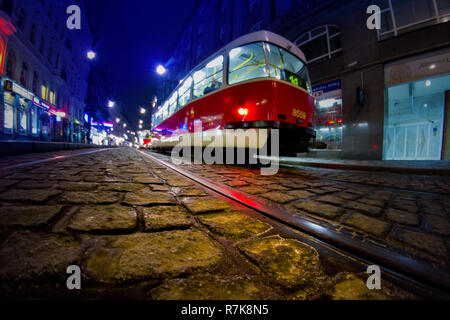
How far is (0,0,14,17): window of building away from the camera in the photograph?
33.3 ft

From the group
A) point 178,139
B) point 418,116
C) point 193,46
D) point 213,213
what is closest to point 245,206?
point 213,213

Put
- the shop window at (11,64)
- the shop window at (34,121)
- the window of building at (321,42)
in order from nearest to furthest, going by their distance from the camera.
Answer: the window of building at (321,42), the shop window at (11,64), the shop window at (34,121)

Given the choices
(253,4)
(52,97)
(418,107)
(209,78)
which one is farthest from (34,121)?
(418,107)

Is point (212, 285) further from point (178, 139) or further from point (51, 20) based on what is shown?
point (51, 20)

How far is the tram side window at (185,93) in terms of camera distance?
23.3ft

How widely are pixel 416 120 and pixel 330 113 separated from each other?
5.16m

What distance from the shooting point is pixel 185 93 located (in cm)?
751

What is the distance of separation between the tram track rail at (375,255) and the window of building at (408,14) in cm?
1224

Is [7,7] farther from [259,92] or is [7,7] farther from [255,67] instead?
[259,92]

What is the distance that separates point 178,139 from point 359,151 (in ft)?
29.5

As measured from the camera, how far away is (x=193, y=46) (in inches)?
856

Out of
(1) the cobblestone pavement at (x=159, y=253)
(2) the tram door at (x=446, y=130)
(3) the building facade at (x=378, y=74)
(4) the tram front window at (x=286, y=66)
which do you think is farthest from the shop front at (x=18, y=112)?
(2) the tram door at (x=446, y=130)

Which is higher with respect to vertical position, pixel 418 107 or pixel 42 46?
pixel 42 46

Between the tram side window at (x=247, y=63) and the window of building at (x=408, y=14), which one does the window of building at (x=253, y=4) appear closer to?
the window of building at (x=408, y=14)
